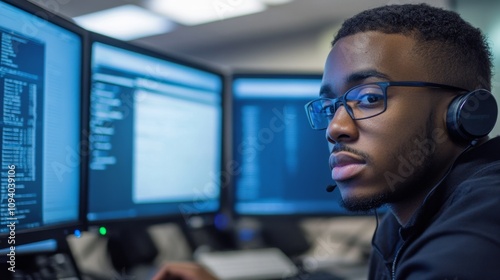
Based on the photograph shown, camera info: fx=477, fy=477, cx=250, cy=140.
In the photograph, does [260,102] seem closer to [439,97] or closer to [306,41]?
[306,41]

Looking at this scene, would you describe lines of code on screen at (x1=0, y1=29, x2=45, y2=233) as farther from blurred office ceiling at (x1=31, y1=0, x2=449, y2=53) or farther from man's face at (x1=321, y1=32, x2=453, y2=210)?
blurred office ceiling at (x1=31, y1=0, x2=449, y2=53)

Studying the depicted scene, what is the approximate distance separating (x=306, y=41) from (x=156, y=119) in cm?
81

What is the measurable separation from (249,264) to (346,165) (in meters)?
0.56

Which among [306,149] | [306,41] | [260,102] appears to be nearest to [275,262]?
[306,149]

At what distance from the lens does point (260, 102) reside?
130cm

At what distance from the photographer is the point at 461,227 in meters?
0.47

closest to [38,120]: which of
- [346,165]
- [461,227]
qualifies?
[346,165]

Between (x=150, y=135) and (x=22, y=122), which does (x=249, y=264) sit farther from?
(x=22, y=122)

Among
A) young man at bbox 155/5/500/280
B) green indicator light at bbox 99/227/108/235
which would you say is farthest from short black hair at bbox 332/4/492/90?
green indicator light at bbox 99/227/108/235

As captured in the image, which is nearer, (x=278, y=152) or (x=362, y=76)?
(x=362, y=76)

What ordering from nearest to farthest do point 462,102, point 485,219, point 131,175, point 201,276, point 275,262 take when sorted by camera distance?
point 485,219, point 462,102, point 201,276, point 131,175, point 275,262

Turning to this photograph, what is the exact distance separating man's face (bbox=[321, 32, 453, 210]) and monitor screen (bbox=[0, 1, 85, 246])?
428 millimetres

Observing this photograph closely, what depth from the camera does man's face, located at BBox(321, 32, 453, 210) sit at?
0.63 metres

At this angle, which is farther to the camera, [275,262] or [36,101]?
[275,262]
